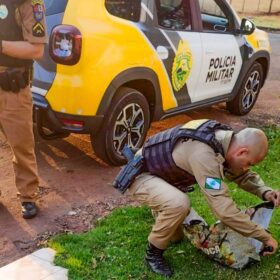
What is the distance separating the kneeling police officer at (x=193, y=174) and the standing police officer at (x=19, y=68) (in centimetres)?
90

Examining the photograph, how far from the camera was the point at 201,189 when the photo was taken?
9.97 feet

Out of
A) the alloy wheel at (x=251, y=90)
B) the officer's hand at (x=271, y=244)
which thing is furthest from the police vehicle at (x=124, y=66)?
the officer's hand at (x=271, y=244)

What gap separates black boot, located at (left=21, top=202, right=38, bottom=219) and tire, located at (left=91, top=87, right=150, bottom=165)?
974 mm

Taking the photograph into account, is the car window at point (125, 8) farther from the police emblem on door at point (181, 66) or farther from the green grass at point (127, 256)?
the green grass at point (127, 256)

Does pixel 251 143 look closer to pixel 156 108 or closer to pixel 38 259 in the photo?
pixel 38 259

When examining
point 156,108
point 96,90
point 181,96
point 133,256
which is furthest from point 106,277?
point 181,96

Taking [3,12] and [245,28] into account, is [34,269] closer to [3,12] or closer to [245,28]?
[3,12]

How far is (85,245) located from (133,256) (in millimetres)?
350

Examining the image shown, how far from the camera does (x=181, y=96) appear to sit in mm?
5418

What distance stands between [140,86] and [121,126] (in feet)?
1.49

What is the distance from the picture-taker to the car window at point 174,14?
5.08 m

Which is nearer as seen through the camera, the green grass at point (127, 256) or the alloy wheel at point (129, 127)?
the green grass at point (127, 256)

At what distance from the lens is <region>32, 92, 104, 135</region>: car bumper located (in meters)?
4.46

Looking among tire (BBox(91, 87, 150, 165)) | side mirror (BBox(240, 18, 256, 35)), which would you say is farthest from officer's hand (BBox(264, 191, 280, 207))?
side mirror (BBox(240, 18, 256, 35))
